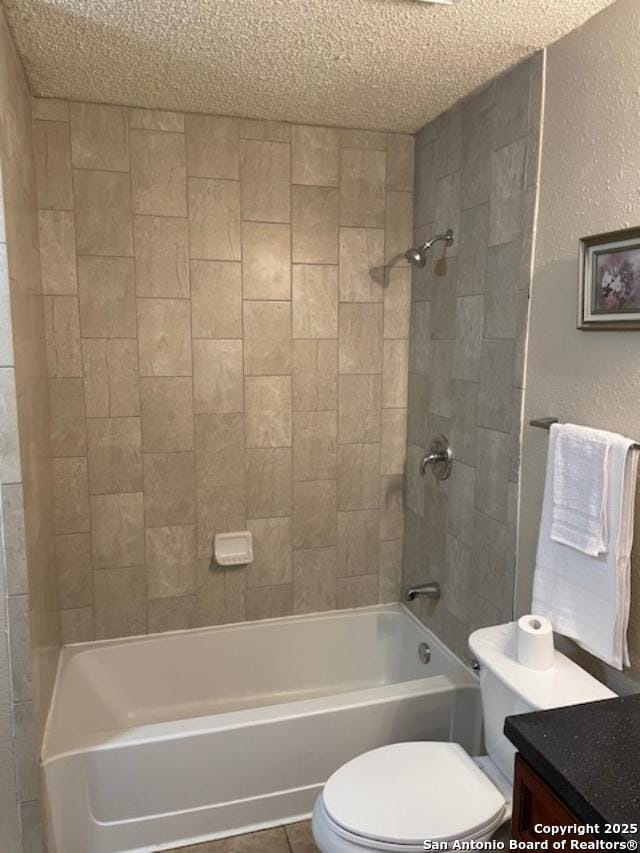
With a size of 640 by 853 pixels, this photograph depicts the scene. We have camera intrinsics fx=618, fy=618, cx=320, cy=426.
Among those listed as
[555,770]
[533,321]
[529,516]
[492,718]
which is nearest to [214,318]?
[533,321]

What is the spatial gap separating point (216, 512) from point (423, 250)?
4.42 feet

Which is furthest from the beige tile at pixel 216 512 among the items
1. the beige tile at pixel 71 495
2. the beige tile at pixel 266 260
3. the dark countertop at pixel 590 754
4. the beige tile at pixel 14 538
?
the dark countertop at pixel 590 754

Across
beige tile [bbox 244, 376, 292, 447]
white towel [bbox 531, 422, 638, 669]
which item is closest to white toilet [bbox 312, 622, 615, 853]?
white towel [bbox 531, 422, 638, 669]

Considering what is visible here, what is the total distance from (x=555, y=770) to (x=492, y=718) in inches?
25.9

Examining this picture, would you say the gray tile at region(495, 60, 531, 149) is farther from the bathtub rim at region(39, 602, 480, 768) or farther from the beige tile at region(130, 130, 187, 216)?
the bathtub rim at region(39, 602, 480, 768)

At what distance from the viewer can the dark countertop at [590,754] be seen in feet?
3.24

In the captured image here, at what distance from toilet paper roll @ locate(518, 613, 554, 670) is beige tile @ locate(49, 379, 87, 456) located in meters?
1.72

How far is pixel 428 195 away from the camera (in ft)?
8.21

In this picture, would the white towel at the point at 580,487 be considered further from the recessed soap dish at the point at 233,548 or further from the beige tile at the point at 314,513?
the recessed soap dish at the point at 233,548

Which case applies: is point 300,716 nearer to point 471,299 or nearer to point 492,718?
point 492,718

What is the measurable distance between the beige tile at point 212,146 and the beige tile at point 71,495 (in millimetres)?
1217

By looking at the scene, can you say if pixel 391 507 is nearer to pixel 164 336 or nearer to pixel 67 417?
pixel 164 336

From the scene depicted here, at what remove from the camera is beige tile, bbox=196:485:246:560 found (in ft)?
8.44

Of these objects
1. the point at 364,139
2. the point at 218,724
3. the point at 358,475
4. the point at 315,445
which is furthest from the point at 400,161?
the point at 218,724
